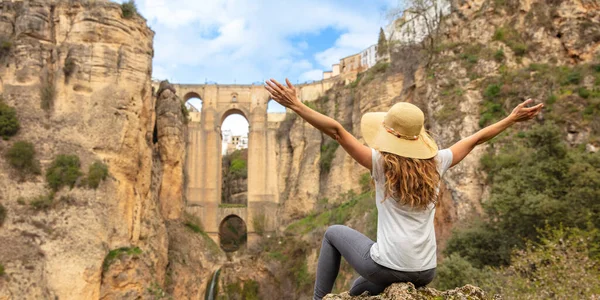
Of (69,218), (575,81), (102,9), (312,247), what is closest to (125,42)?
(102,9)

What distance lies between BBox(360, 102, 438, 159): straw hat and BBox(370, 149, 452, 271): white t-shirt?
84mm

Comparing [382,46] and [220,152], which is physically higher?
[382,46]

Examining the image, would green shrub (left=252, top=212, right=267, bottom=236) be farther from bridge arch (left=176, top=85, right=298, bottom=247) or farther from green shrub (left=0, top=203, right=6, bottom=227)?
green shrub (left=0, top=203, right=6, bottom=227)

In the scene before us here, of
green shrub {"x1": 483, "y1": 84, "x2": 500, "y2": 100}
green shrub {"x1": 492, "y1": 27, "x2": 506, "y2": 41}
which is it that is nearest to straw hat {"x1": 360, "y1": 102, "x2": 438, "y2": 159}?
green shrub {"x1": 483, "y1": 84, "x2": 500, "y2": 100}

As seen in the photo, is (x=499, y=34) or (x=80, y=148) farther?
(x=499, y=34)

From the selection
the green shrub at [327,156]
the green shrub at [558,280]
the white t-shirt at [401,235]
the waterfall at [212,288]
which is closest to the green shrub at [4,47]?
the waterfall at [212,288]

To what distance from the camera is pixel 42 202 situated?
18.2 meters

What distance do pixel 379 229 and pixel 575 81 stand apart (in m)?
15.8

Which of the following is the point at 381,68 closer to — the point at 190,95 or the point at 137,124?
the point at 190,95

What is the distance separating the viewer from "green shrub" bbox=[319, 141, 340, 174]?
1348 inches

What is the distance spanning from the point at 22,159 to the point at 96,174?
2.37 metres

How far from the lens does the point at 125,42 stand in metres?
21.4

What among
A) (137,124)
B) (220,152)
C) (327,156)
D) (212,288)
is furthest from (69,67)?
(220,152)

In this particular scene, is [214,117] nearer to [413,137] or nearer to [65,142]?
[65,142]
